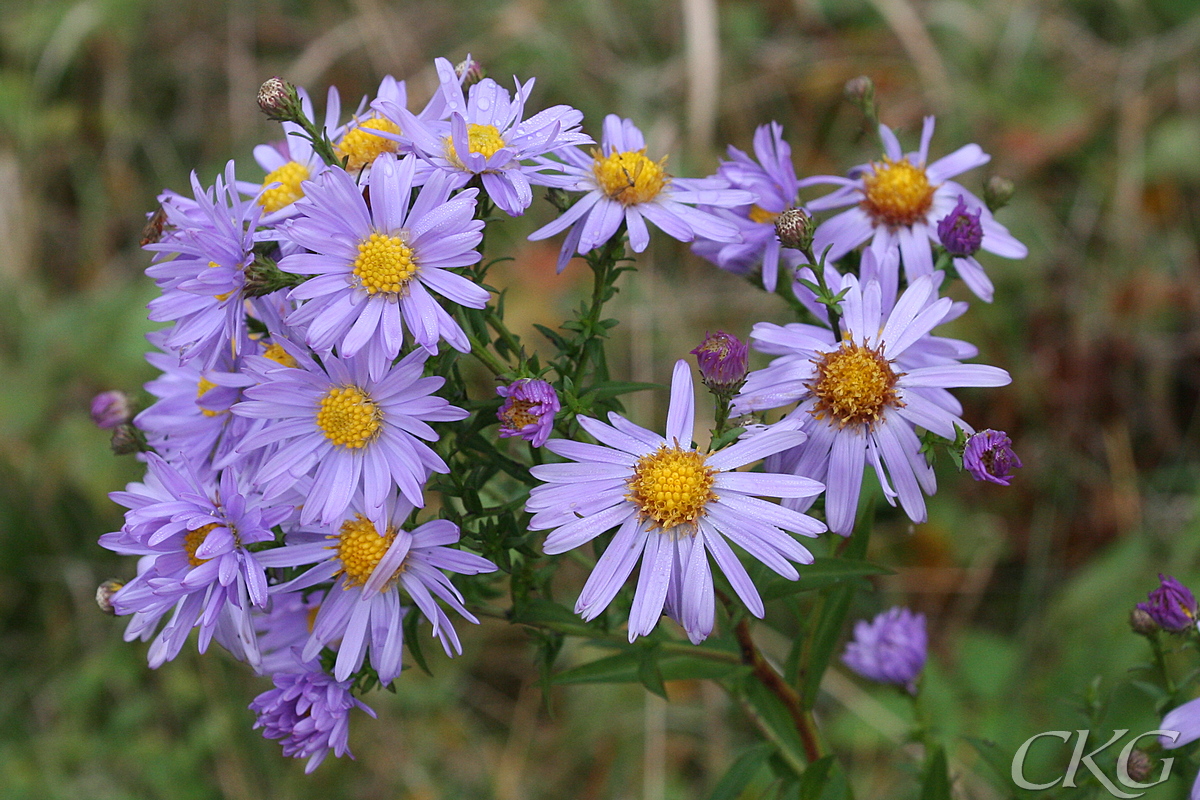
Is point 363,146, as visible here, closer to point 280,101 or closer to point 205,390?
point 280,101

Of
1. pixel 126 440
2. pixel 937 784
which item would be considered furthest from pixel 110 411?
pixel 937 784

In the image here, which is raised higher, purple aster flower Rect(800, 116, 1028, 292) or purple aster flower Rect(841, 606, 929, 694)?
purple aster flower Rect(800, 116, 1028, 292)

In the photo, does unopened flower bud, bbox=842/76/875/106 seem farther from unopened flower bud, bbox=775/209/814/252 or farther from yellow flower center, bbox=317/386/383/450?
yellow flower center, bbox=317/386/383/450

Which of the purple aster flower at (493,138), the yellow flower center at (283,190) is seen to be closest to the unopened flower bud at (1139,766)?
the purple aster flower at (493,138)

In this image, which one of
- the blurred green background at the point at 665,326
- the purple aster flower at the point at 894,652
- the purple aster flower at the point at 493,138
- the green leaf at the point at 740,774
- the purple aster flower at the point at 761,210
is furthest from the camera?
the blurred green background at the point at 665,326

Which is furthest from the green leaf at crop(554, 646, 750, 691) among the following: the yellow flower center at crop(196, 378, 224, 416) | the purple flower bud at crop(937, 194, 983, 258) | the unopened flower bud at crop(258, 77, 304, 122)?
the unopened flower bud at crop(258, 77, 304, 122)

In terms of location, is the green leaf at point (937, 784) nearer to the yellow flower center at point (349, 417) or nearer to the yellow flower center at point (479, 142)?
the yellow flower center at point (349, 417)
